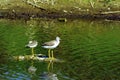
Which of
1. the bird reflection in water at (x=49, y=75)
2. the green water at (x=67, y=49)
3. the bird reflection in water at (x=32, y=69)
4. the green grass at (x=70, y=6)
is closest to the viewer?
the bird reflection in water at (x=49, y=75)

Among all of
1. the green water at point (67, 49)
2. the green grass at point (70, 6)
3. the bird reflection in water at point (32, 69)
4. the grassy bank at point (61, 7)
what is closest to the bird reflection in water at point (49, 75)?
the green water at point (67, 49)

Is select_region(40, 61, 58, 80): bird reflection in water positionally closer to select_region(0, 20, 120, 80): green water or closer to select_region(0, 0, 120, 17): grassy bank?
select_region(0, 20, 120, 80): green water

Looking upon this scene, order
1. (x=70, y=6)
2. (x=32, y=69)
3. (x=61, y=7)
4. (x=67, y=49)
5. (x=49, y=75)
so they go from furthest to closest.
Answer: (x=70, y=6) < (x=61, y=7) < (x=67, y=49) < (x=32, y=69) < (x=49, y=75)

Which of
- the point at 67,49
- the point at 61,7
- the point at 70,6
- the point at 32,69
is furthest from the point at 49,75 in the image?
the point at 70,6

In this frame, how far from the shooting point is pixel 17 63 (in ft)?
106

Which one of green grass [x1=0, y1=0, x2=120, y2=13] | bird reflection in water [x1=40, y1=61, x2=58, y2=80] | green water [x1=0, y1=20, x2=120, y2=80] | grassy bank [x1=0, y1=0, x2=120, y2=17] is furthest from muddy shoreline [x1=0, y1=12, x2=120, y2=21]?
bird reflection in water [x1=40, y1=61, x2=58, y2=80]

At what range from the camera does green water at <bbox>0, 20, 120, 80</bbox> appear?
29953 mm

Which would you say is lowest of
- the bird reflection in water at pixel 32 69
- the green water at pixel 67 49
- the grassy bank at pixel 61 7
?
the green water at pixel 67 49

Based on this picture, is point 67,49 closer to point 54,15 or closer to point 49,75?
point 49,75

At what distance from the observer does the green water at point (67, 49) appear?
29953mm

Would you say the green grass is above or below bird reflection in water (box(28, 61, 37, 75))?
above

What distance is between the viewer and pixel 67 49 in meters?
38.8

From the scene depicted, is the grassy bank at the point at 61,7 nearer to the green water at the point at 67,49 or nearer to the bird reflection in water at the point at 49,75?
the green water at the point at 67,49

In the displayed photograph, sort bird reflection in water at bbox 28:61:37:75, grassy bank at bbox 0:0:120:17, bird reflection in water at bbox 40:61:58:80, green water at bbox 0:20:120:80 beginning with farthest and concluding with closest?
1. grassy bank at bbox 0:0:120:17
2. bird reflection in water at bbox 28:61:37:75
3. green water at bbox 0:20:120:80
4. bird reflection in water at bbox 40:61:58:80
